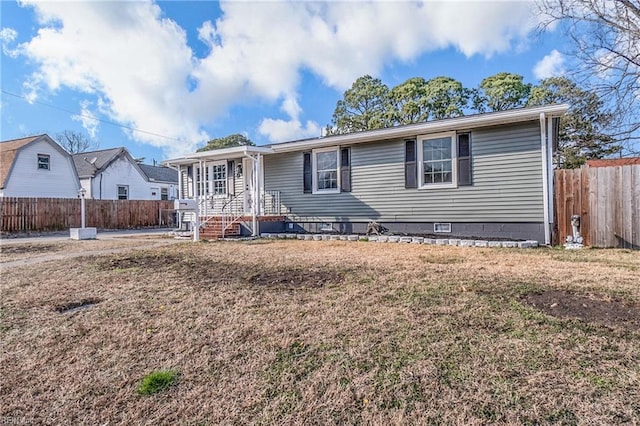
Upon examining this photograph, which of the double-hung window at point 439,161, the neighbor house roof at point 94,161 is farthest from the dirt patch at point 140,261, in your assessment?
the neighbor house roof at point 94,161

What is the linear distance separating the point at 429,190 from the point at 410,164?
0.93 meters

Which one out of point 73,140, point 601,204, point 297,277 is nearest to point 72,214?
point 297,277

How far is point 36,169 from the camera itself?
1988cm

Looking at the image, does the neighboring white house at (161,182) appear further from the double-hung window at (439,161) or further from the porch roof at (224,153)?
the double-hung window at (439,161)

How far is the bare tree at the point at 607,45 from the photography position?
9633 mm

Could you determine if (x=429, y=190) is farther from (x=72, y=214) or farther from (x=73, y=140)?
(x=73, y=140)

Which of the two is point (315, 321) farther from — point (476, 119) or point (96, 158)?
point (96, 158)

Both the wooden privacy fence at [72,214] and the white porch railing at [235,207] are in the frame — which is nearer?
the white porch railing at [235,207]

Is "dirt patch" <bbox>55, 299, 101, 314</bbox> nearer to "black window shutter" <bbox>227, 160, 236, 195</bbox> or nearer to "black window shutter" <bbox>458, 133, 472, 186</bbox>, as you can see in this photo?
"black window shutter" <bbox>458, 133, 472, 186</bbox>

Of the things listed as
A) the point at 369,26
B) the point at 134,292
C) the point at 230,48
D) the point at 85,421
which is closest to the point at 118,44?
the point at 230,48

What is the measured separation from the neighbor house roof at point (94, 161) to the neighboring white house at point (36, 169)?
8.20 ft

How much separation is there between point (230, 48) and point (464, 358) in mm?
15632

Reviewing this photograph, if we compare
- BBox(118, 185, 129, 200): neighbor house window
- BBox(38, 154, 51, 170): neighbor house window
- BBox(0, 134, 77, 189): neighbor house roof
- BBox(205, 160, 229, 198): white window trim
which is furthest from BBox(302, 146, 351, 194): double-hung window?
BBox(118, 185, 129, 200): neighbor house window

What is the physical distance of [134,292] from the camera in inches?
155
